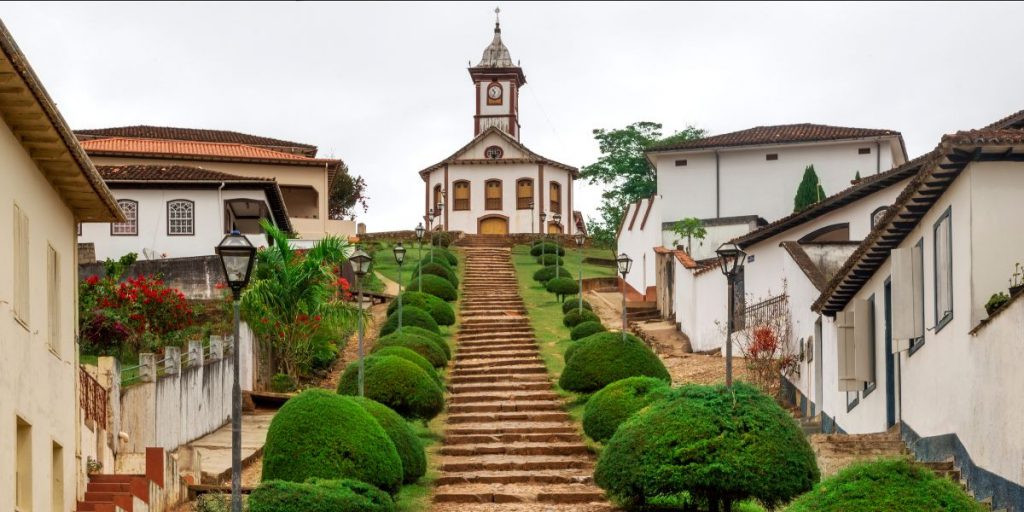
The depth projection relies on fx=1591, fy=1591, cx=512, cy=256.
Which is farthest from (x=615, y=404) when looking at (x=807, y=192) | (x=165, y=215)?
(x=807, y=192)

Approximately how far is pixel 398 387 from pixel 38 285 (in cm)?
1041

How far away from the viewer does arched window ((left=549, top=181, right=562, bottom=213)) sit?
75250 mm

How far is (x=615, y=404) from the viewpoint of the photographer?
2439cm

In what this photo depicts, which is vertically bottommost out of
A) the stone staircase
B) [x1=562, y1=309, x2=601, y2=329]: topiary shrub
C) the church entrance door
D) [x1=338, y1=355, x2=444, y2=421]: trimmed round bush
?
the stone staircase

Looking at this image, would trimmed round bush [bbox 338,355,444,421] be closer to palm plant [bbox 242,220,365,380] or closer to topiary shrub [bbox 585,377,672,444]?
topiary shrub [bbox 585,377,672,444]

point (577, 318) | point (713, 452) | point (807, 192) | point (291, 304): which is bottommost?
point (713, 452)

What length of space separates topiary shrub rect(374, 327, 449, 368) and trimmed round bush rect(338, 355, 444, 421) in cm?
379

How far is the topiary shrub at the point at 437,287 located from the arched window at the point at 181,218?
623 centimetres

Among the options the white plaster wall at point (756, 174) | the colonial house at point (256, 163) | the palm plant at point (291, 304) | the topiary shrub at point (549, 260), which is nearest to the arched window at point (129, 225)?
the palm plant at point (291, 304)

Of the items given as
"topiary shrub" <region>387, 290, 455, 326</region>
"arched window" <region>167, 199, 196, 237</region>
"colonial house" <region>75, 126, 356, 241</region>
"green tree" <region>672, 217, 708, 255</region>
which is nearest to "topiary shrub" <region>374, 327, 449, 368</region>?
"topiary shrub" <region>387, 290, 455, 326</region>

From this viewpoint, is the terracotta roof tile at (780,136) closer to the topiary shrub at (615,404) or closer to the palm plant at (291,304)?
the palm plant at (291,304)

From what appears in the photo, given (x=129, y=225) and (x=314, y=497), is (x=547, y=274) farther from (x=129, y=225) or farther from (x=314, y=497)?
(x=314, y=497)

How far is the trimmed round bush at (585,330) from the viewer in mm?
35875

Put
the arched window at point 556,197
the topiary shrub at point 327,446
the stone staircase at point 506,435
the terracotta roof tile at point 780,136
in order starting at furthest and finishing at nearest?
the arched window at point 556,197 < the terracotta roof tile at point 780,136 < the stone staircase at point 506,435 < the topiary shrub at point 327,446
